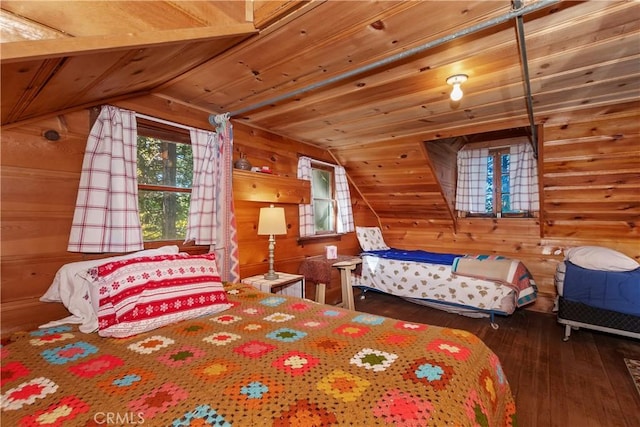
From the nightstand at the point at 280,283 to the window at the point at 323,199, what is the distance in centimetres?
109

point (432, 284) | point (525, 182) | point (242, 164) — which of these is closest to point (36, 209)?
point (242, 164)

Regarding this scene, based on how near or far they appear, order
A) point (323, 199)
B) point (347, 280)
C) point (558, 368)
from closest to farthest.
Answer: point (558, 368), point (347, 280), point (323, 199)

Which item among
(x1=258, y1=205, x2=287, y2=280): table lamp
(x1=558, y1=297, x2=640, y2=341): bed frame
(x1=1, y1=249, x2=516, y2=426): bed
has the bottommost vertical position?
(x1=558, y1=297, x2=640, y2=341): bed frame

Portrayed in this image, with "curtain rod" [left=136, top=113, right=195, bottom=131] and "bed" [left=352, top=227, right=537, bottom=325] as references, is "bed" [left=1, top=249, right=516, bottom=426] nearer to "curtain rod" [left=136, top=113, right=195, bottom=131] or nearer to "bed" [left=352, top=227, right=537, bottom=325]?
"curtain rod" [left=136, top=113, right=195, bottom=131]

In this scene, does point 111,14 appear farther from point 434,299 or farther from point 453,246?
point 453,246

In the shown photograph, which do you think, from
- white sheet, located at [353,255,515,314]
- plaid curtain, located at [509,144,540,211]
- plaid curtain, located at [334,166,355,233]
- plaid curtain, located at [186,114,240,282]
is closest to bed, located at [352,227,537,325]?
white sheet, located at [353,255,515,314]

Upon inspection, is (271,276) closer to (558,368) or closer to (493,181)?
(558,368)

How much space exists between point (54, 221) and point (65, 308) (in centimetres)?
54

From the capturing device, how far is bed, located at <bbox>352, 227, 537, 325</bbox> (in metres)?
3.22

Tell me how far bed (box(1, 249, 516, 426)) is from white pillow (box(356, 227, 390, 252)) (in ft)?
9.54

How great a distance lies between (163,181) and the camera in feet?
7.90

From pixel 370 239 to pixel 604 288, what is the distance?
264cm

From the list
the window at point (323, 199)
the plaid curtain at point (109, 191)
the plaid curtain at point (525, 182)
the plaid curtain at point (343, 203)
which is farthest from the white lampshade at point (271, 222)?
the plaid curtain at point (525, 182)

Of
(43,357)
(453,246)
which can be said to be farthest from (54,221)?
(453,246)
